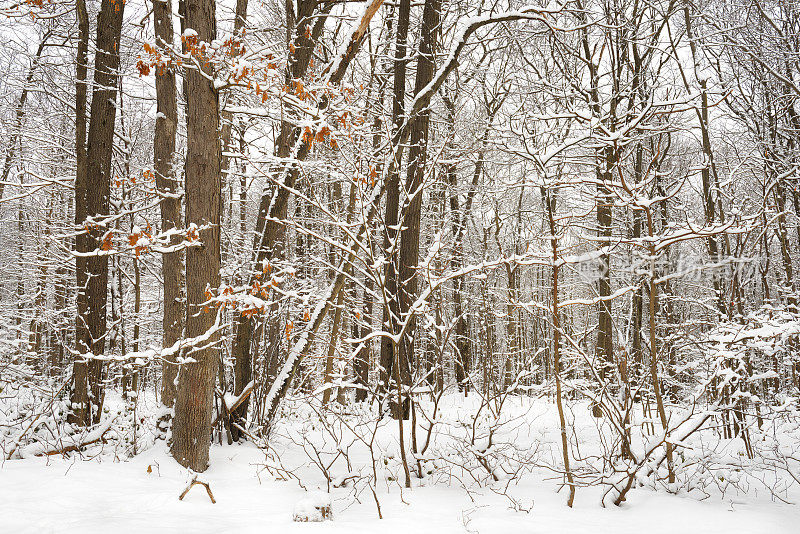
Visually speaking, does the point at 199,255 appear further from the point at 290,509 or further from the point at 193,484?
the point at 290,509

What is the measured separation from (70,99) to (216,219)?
22.4ft

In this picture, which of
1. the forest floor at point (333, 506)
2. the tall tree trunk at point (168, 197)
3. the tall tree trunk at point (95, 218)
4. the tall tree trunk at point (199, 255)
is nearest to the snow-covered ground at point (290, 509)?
the forest floor at point (333, 506)

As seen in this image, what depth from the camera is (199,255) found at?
5.05m

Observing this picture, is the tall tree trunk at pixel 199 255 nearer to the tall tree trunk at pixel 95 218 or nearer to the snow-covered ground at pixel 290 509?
the snow-covered ground at pixel 290 509

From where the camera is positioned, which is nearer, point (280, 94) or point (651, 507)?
point (651, 507)

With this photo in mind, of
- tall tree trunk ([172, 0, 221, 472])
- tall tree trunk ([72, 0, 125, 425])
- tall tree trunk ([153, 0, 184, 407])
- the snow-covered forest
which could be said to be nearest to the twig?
the snow-covered forest

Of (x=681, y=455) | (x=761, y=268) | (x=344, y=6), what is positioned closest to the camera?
(x=681, y=455)

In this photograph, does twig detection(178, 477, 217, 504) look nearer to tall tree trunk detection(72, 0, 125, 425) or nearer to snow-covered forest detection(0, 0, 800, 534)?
snow-covered forest detection(0, 0, 800, 534)

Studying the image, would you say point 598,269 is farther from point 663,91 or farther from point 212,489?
point 663,91

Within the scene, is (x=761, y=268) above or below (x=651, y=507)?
above

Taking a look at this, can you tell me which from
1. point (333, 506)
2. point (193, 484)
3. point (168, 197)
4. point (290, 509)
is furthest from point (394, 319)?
point (168, 197)

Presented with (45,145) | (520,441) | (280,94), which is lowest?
(520,441)

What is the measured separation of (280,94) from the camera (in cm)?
435

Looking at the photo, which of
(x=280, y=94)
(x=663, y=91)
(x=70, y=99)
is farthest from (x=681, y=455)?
(x=70, y=99)
